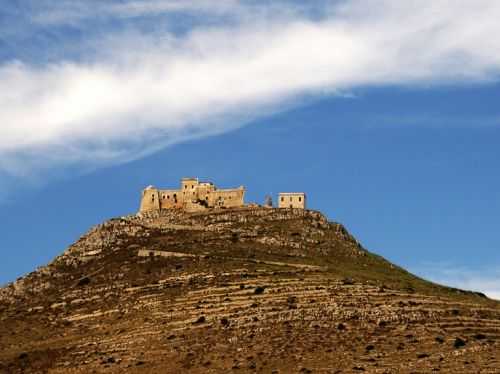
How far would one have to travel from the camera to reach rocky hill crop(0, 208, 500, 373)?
99688 mm

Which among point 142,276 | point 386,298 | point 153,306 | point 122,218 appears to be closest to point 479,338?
point 386,298

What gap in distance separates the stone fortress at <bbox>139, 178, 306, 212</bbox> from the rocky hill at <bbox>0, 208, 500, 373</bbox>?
443cm

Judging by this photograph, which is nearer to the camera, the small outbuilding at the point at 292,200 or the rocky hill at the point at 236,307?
the rocky hill at the point at 236,307

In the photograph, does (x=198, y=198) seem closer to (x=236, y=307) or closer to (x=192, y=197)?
(x=192, y=197)

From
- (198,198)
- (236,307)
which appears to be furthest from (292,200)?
(236,307)

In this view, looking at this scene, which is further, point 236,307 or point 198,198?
point 198,198

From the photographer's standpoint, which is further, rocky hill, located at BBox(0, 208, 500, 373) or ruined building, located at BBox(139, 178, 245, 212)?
ruined building, located at BBox(139, 178, 245, 212)

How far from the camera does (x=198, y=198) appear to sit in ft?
522

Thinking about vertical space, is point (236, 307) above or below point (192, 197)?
below

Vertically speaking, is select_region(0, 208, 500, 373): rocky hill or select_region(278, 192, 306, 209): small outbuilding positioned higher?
select_region(278, 192, 306, 209): small outbuilding

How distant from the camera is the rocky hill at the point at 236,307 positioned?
9969 centimetres

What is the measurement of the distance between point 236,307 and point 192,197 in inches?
1877

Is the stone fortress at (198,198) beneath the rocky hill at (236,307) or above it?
above

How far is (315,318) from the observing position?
10862 centimetres
